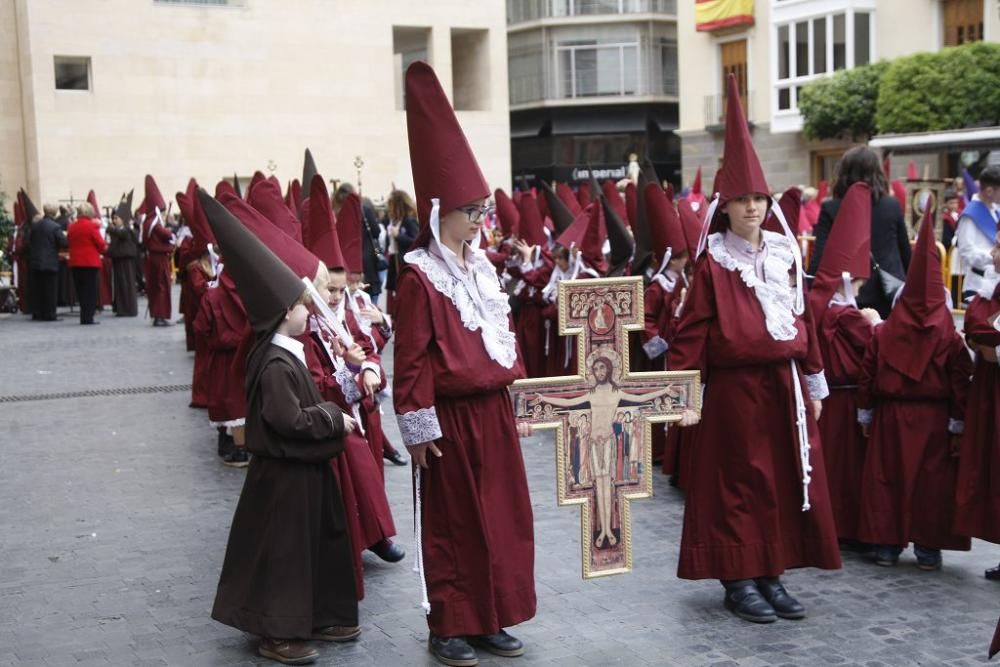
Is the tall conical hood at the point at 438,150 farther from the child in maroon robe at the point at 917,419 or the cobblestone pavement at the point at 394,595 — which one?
the child in maroon robe at the point at 917,419

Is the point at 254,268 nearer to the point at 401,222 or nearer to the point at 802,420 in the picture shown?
the point at 802,420

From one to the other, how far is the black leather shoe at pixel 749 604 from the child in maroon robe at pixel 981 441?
1.32 metres

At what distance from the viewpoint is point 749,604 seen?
19.5ft

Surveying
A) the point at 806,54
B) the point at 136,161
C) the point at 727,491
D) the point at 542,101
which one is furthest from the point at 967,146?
the point at 542,101

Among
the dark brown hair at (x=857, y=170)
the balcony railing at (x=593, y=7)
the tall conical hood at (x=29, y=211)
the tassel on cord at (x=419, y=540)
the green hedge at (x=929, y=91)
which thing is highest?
the balcony railing at (x=593, y=7)

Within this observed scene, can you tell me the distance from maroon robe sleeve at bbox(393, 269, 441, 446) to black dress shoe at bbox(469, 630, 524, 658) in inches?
39.2

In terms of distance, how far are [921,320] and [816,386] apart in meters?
0.93

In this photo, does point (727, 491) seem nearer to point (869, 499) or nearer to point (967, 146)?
point (869, 499)

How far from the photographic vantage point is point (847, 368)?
7047 millimetres

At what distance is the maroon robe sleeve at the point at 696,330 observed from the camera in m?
6.05

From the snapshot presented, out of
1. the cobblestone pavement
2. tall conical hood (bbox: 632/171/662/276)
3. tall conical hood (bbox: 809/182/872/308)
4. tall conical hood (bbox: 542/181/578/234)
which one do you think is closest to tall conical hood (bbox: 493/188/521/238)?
tall conical hood (bbox: 542/181/578/234)

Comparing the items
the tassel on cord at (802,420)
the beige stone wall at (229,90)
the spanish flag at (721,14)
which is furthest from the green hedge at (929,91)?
the tassel on cord at (802,420)

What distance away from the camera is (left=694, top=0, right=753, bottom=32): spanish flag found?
135 ft

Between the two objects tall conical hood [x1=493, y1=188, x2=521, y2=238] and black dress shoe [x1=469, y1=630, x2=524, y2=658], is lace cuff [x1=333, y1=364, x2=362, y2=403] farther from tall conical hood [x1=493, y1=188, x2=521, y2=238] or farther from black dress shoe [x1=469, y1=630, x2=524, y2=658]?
tall conical hood [x1=493, y1=188, x2=521, y2=238]
